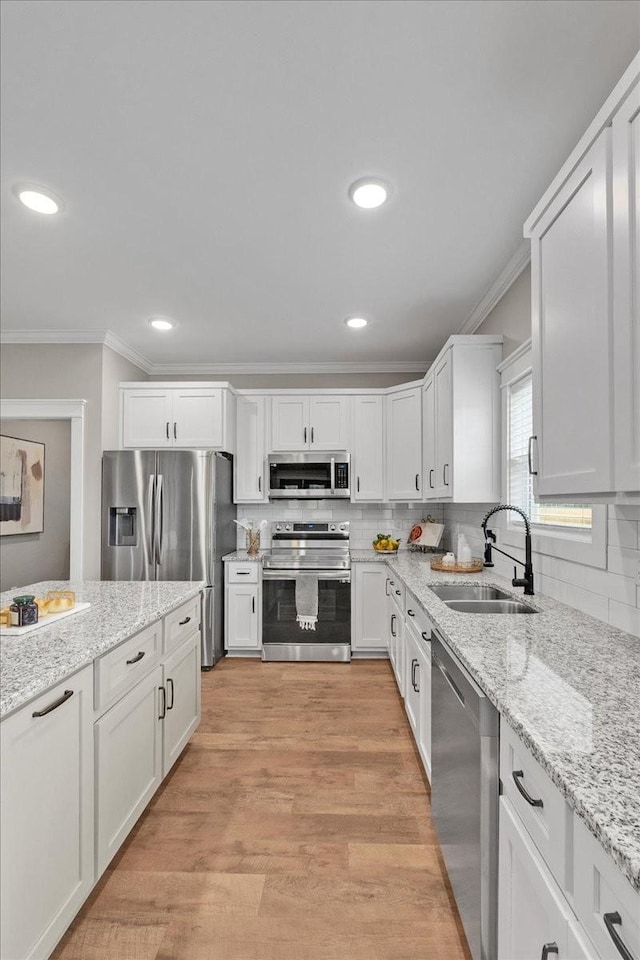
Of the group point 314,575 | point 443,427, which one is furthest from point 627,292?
point 314,575

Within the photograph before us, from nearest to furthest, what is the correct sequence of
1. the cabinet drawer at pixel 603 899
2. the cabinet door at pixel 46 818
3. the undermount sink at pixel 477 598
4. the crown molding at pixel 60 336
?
the cabinet drawer at pixel 603 899, the cabinet door at pixel 46 818, the undermount sink at pixel 477 598, the crown molding at pixel 60 336

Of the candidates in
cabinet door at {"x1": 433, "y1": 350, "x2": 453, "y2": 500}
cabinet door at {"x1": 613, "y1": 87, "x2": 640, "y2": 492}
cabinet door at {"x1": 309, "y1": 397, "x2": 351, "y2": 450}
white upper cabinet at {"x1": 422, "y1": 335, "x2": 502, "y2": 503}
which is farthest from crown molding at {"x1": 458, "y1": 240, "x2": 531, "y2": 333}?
cabinet door at {"x1": 613, "y1": 87, "x2": 640, "y2": 492}

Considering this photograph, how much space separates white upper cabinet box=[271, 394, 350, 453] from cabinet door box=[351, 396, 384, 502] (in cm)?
11

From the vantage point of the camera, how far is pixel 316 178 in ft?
6.76

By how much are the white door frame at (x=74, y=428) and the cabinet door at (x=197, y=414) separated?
75 cm

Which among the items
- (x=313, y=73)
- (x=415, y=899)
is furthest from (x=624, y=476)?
(x=415, y=899)

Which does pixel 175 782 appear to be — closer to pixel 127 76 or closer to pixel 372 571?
pixel 372 571

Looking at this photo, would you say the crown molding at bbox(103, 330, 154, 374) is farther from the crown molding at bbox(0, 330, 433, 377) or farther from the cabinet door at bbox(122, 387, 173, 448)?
the cabinet door at bbox(122, 387, 173, 448)

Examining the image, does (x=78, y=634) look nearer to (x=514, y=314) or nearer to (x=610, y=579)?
(x=610, y=579)

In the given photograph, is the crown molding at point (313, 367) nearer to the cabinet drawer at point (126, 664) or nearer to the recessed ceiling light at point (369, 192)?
the recessed ceiling light at point (369, 192)

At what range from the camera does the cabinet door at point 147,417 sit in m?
4.42

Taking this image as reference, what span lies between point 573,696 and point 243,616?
3484 mm

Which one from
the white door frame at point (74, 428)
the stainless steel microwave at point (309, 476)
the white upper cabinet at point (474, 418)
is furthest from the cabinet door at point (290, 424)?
the white upper cabinet at point (474, 418)

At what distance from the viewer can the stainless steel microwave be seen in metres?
4.61
